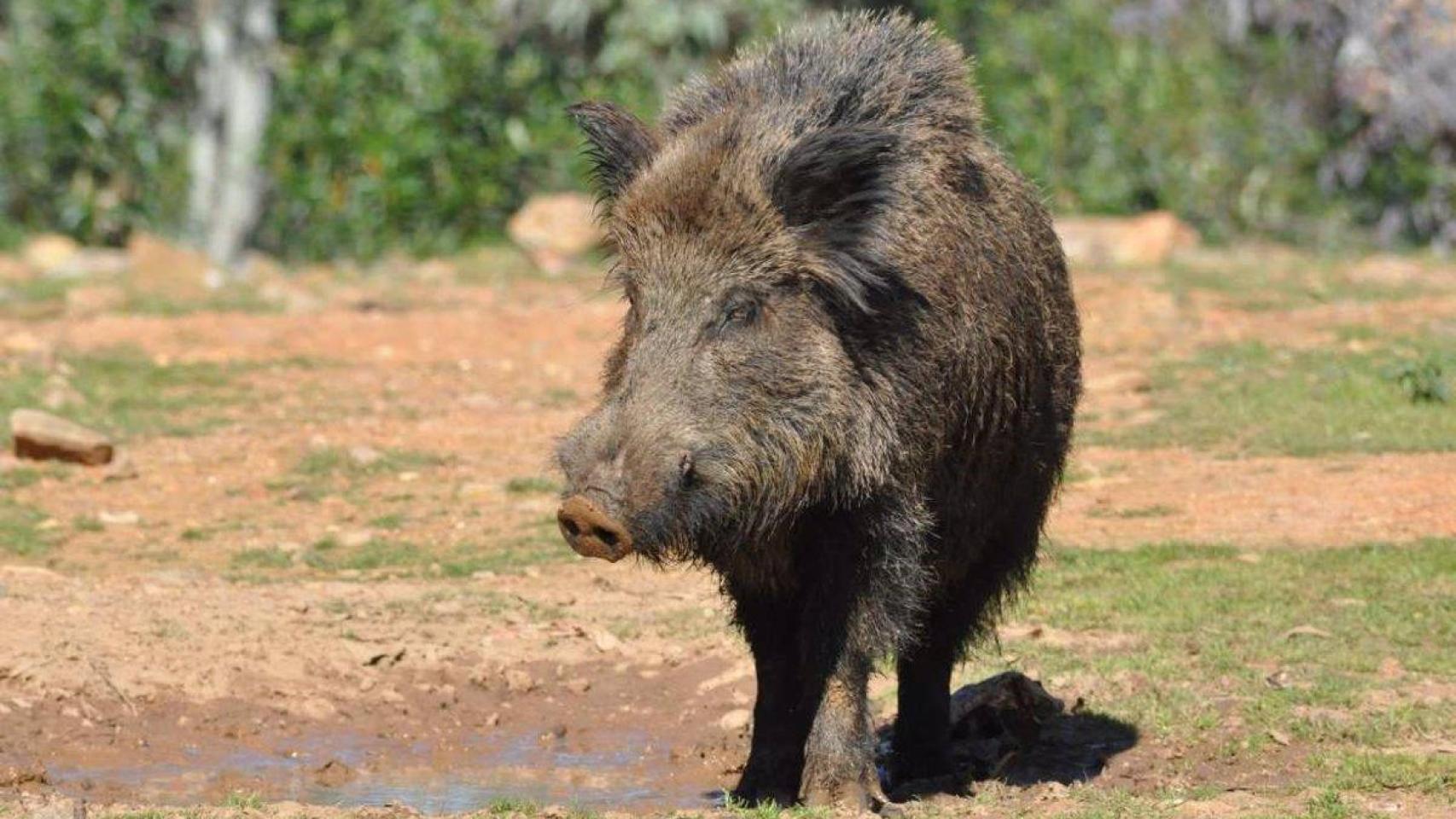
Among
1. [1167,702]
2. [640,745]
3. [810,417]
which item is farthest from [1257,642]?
[810,417]

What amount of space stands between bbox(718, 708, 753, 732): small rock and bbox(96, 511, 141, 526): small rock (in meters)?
4.01

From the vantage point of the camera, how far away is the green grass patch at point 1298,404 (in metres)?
12.2

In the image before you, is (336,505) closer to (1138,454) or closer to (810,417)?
(1138,454)

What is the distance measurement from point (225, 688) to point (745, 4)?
13217mm

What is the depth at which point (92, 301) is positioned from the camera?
679 inches

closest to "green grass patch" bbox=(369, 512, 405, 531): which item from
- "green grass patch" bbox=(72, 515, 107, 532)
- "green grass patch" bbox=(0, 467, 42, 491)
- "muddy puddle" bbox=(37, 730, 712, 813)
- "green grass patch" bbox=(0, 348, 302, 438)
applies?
"green grass patch" bbox=(72, 515, 107, 532)

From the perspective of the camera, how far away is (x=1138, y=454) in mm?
12312

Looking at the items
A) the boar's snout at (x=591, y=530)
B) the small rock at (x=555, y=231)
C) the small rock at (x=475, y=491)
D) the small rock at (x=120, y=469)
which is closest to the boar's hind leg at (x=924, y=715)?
the boar's snout at (x=591, y=530)

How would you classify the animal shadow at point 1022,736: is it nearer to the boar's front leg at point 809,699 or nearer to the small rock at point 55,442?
the boar's front leg at point 809,699

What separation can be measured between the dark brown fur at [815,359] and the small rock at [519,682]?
5.67 ft

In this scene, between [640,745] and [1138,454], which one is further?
[1138,454]

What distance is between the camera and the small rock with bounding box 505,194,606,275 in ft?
64.4

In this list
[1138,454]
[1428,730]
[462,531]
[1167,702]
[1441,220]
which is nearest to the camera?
[1428,730]

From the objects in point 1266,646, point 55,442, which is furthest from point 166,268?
point 1266,646
